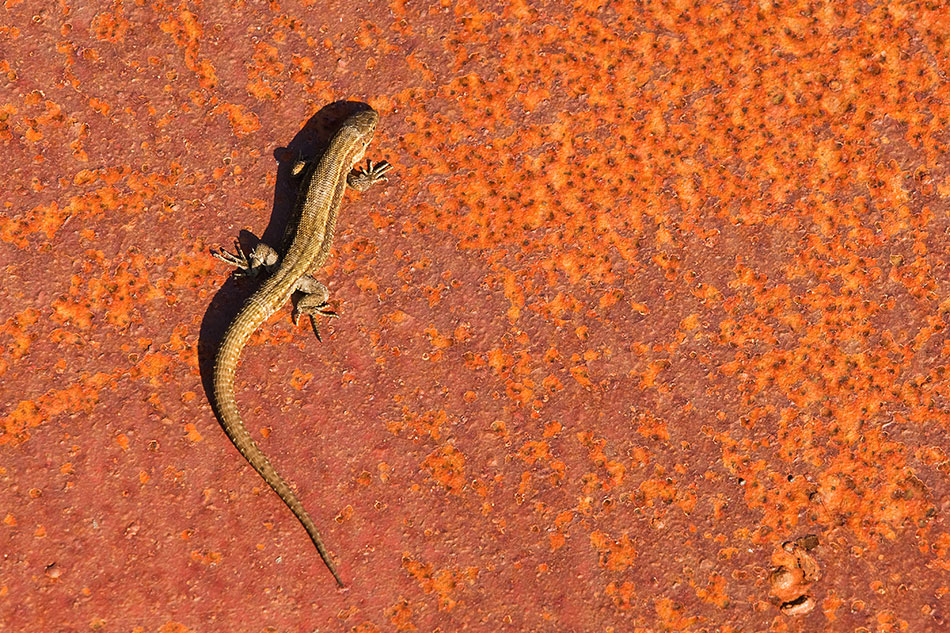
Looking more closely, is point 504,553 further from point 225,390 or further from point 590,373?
point 225,390

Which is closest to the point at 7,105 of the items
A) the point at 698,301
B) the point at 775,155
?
the point at 698,301

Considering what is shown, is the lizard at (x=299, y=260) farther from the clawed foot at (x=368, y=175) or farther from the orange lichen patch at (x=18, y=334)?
the orange lichen patch at (x=18, y=334)

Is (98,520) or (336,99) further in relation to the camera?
(336,99)

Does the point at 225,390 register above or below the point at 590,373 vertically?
above

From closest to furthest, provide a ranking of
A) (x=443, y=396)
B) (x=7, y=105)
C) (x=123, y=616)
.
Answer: (x=123, y=616)
(x=443, y=396)
(x=7, y=105)

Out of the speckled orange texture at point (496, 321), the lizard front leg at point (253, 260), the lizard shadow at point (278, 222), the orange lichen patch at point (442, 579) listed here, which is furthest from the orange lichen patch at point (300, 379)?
the orange lichen patch at point (442, 579)

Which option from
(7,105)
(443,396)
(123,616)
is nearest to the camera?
(123,616)

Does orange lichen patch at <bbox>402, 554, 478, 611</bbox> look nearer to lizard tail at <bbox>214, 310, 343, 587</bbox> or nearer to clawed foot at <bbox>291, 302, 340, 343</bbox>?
lizard tail at <bbox>214, 310, 343, 587</bbox>

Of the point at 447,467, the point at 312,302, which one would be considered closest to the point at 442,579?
the point at 447,467
